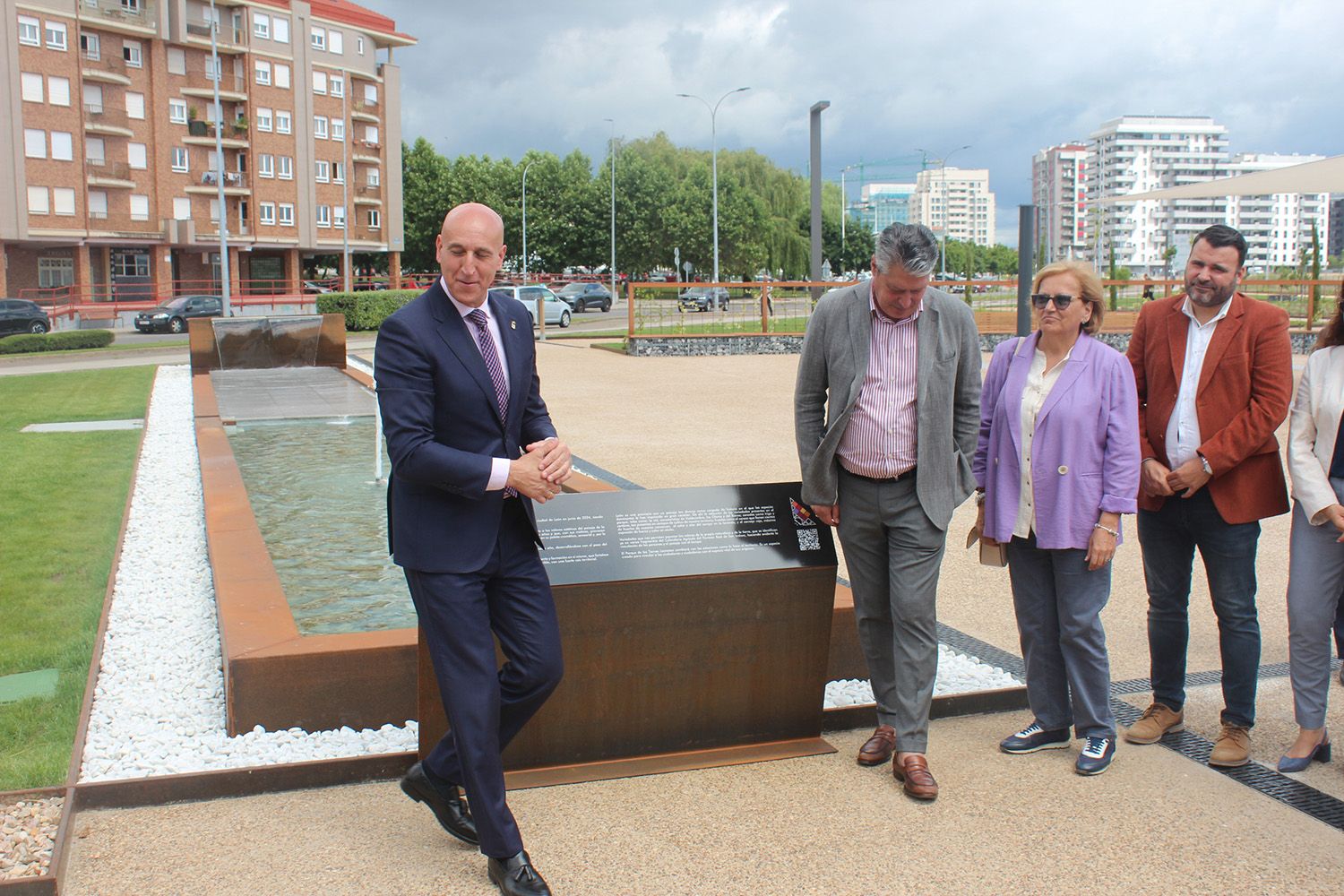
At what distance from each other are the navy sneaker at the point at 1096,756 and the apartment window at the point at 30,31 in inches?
2307

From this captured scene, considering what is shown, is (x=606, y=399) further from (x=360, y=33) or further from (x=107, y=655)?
(x=360, y=33)

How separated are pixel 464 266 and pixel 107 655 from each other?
118 inches

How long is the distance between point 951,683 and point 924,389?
1.58 meters

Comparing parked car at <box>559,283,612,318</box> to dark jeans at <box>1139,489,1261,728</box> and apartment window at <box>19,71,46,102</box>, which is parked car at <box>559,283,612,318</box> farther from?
dark jeans at <box>1139,489,1261,728</box>

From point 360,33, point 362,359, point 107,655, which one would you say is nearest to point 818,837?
point 107,655

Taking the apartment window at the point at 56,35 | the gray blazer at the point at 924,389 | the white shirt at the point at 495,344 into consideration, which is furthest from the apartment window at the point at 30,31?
the white shirt at the point at 495,344

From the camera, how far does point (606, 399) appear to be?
17891mm

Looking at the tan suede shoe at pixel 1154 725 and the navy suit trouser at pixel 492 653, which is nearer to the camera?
the navy suit trouser at pixel 492 653

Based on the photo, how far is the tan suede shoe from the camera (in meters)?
4.47

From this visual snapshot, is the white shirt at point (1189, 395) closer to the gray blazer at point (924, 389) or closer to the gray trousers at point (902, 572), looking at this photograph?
the gray blazer at point (924, 389)

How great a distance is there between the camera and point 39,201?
53.9m

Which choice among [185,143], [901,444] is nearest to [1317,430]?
[901,444]

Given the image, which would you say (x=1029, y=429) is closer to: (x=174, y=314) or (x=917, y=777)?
(x=917, y=777)

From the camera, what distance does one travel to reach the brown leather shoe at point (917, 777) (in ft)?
12.6
